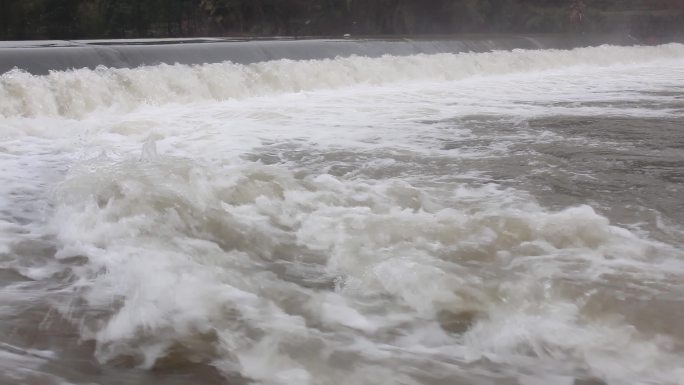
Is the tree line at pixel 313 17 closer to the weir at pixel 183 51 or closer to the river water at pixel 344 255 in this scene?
the weir at pixel 183 51

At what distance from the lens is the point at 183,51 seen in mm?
10875

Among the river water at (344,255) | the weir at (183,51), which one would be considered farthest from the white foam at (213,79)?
the river water at (344,255)

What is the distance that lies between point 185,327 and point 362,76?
10.3 meters

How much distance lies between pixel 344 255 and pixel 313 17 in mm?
25900

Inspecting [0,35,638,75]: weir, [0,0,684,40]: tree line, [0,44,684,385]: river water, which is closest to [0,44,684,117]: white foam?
[0,35,638,75]: weir

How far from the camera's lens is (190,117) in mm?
8469

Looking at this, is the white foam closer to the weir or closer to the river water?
the weir

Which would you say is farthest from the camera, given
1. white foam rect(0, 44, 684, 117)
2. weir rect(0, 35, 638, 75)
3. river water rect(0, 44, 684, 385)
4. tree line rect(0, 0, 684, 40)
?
tree line rect(0, 0, 684, 40)

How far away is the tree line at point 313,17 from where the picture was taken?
2322 cm

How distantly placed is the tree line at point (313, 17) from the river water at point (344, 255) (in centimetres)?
1742

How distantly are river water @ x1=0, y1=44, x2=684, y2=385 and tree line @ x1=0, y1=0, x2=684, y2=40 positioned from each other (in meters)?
17.4

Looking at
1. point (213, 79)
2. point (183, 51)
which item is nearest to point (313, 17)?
point (183, 51)

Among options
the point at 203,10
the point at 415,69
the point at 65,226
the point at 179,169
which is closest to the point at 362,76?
the point at 415,69

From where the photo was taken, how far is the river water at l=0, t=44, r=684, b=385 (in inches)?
97.8
